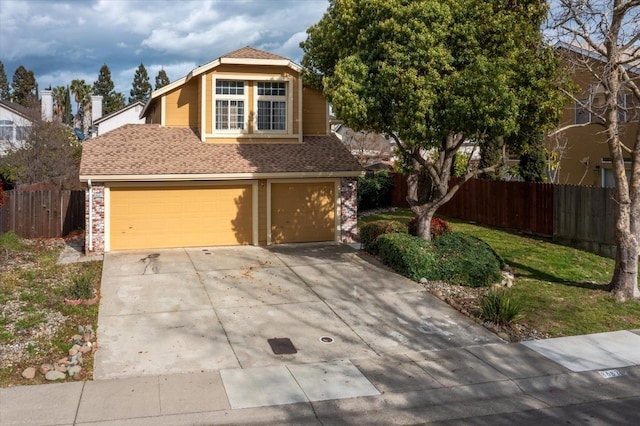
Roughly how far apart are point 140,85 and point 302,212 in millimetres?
78057

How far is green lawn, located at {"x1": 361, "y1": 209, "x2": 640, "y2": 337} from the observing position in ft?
38.8

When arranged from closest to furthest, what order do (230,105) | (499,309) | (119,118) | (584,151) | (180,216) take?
(499,309) < (180,216) < (230,105) < (584,151) < (119,118)

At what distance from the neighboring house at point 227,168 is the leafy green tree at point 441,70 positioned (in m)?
5.01

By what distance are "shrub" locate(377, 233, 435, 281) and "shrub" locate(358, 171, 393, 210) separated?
13250 mm

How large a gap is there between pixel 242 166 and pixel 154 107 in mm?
7099

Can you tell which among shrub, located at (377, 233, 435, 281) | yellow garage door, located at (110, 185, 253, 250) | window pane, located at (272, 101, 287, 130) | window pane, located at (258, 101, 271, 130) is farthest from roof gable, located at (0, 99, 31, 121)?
shrub, located at (377, 233, 435, 281)

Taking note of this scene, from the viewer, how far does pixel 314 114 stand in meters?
21.5

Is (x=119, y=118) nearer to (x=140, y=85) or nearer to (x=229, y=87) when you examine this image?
(x=229, y=87)

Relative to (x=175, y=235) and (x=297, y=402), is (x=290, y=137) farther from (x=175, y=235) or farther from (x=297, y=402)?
(x=297, y=402)

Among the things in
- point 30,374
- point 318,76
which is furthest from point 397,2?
point 30,374

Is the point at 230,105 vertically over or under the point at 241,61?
under

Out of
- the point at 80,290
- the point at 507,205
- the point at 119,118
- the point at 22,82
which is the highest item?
the point at 22,82

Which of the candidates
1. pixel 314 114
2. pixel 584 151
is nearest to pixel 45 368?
pixel 314 114

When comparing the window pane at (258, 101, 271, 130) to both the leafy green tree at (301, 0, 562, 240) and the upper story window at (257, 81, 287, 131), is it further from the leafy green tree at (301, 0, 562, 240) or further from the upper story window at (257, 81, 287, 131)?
the leafy green tree at (301, 0, 562, 240)
